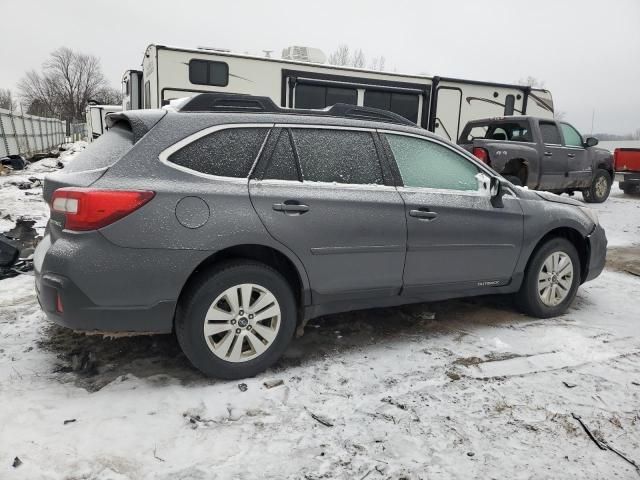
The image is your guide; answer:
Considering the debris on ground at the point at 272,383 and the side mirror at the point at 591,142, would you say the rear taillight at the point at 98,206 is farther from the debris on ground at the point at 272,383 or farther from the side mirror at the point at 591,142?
the side mirror at the point at 591,142

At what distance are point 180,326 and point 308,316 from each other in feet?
2.78

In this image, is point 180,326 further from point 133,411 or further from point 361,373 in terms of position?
point 361,373

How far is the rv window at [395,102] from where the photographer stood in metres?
10.7

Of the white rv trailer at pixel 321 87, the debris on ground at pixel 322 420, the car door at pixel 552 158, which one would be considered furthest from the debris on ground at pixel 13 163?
the debris on ground at pixel 322 420

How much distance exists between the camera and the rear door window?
3.72 metres

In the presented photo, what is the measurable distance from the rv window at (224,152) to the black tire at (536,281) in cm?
256

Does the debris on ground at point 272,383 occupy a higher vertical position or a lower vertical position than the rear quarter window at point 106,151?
lower

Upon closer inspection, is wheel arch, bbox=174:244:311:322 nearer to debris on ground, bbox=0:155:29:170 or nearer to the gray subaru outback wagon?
the gray subaru outback wagon

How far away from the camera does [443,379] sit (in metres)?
3.25

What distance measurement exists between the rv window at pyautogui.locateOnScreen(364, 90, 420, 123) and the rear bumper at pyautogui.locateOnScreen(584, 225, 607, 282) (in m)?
6.75

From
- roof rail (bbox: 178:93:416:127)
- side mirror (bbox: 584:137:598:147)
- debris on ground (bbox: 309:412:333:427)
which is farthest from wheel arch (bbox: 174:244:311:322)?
side mirror (bbox: 584:137:598:147)

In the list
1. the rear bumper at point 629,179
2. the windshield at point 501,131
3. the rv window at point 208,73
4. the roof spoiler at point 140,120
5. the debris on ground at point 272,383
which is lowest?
the debris on ground at point 272,383

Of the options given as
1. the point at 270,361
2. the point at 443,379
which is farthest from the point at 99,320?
the point at 443,379

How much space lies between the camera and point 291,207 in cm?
315
